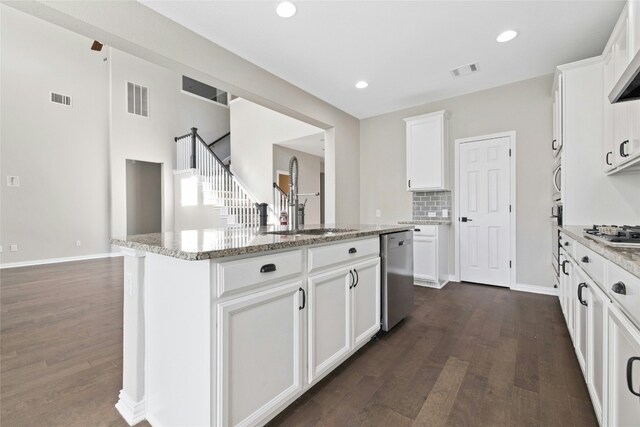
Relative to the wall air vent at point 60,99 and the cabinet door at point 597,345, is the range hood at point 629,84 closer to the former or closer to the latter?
the cabinet door at point 597,345

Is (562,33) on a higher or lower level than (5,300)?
higher

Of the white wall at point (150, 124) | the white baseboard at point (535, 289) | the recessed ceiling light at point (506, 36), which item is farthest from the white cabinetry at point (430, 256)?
the white wall at point (150, 124)

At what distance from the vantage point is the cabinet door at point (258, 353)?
1.17 metres

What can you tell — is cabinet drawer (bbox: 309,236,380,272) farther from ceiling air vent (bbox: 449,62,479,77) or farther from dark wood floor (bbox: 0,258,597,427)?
ceiling air vent (bbox: 449,62,479,77)

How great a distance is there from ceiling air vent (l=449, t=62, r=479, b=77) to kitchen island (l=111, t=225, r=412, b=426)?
2972 mm

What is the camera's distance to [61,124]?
5992 mm

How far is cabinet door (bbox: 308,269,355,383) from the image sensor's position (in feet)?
5.35

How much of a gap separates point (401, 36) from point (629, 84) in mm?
2219

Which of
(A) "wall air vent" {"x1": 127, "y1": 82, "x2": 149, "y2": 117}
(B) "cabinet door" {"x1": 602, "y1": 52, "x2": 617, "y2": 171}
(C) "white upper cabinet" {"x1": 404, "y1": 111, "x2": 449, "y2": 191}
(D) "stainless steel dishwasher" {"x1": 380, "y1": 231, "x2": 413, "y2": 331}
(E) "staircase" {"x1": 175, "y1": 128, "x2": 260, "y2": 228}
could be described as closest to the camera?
(B) "cabinet door" {"x1": 602, "y1": 52, "x2": 617, "y2": 171}

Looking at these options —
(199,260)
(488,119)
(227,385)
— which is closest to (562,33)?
(488,119)

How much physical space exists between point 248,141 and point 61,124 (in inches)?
150

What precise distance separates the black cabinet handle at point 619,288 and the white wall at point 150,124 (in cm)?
814

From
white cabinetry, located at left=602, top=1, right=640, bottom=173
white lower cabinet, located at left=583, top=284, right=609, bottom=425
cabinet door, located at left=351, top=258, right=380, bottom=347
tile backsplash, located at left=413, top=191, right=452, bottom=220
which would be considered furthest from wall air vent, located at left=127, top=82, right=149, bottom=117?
white lower cabinet, located at left=583, top=284, right=609, bottom=425

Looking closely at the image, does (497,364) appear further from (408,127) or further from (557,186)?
(408,127)
